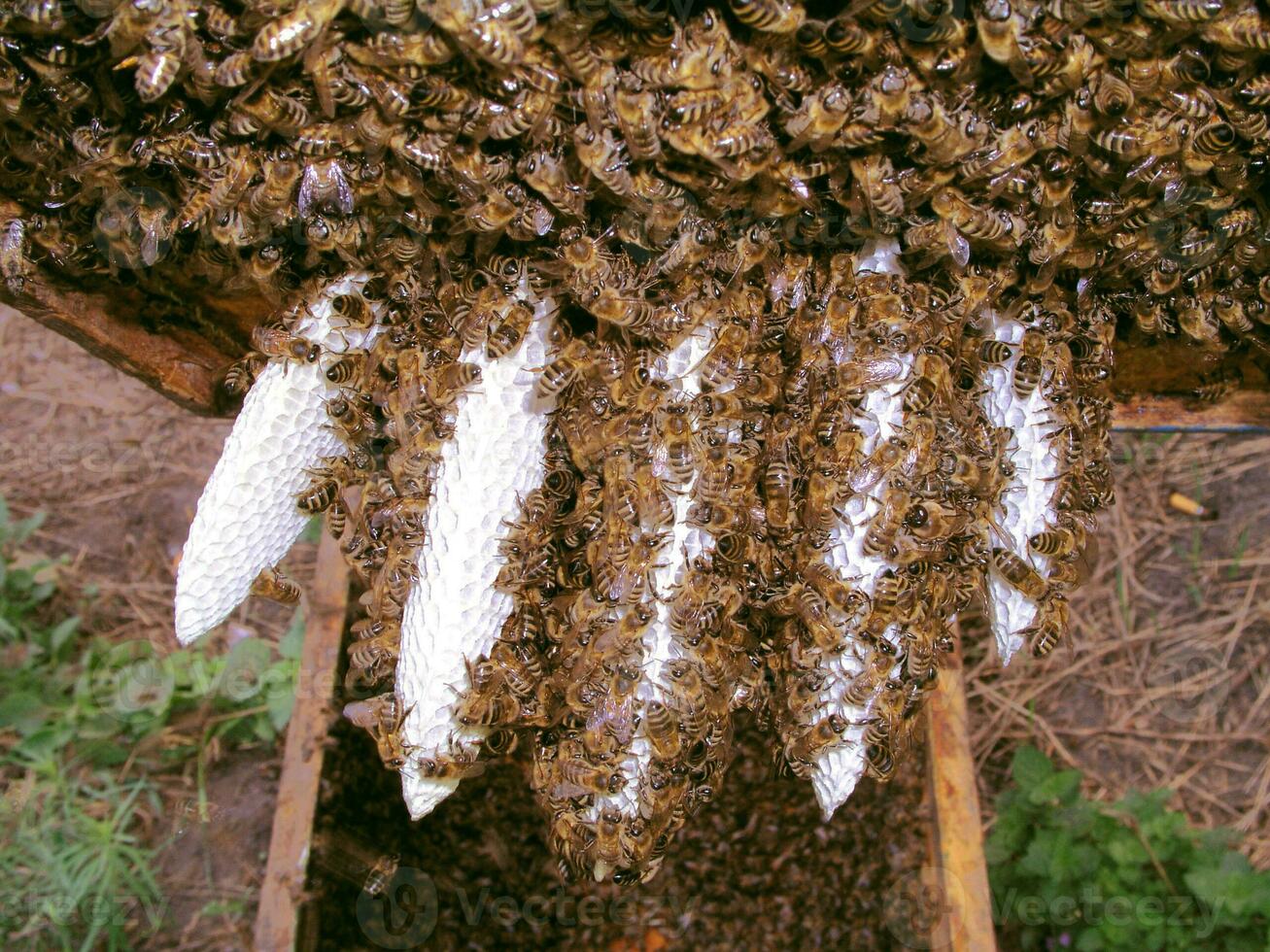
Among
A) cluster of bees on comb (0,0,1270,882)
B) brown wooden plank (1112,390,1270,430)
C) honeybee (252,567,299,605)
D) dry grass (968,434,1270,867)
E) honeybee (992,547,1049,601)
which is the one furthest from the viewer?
dry grass (968,434,1270,867)

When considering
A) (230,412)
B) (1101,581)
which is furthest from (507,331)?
(1101,581)

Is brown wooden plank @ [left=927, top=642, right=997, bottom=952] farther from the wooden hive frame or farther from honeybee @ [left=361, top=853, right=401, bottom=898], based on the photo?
honeybee @ [left=361, top=853, right=401, bottom=898]

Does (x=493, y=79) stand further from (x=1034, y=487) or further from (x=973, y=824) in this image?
(x=973, y=824)

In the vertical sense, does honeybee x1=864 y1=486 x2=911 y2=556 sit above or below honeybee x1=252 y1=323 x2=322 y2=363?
below

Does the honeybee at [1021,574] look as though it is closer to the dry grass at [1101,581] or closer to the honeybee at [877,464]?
the honeybee at [877,464]

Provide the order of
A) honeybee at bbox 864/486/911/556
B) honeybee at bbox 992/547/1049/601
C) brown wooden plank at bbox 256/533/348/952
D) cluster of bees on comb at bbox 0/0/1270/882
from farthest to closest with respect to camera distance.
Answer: brown wooden plank at bbox 256/533/348/952, honeybee at bbox 992/547/1049/601, honeybee at bbox 864/486/911/556, cluster of bees on comb at bbox 0/0/1270/882

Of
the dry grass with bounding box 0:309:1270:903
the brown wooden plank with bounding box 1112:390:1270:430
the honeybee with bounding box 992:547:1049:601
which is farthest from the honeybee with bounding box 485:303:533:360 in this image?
the dry grass with bounding box 0:309:1270:903
